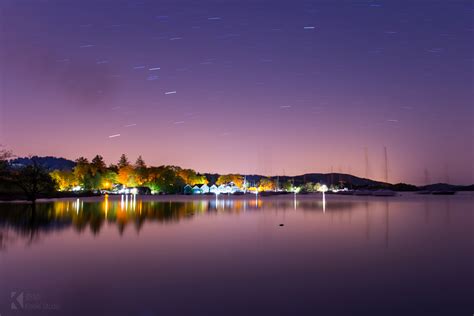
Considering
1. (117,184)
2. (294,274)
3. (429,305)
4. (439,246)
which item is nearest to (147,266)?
(294,274)

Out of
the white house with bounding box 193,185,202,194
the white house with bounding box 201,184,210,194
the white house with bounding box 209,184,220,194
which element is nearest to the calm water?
the white house with bounding box 193,185,202,194

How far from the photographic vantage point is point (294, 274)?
13141mm

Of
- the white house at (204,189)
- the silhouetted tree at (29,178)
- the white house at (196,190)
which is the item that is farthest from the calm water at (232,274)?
the white house at (204,189)

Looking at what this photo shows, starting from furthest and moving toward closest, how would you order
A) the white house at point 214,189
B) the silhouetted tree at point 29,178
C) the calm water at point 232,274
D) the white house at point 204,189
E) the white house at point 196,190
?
the white house at point 214,189
the white house at point 204,189
the white house at point 196,190
the silhouetted tree at point 29,178
the calm water at point 232,274

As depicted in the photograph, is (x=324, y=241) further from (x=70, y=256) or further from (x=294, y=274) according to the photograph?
(x=70, y=256)

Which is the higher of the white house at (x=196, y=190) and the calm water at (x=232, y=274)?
the white house at (x=196, y=190)

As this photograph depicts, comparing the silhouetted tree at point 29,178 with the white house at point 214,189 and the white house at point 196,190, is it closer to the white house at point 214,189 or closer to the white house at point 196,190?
the white house at point 196,190

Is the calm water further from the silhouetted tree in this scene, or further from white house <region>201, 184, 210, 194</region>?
white house <region>201, 184, 210, 194</region>

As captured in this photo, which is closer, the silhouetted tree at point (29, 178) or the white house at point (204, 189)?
the silhouetted tree at point (29, 178)

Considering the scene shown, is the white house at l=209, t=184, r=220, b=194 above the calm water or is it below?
above

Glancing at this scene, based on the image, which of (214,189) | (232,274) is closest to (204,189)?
(214,189)

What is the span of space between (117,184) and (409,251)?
151913 millimetres

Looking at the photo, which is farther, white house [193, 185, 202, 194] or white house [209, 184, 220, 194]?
white house [209, 184, 220, 194]

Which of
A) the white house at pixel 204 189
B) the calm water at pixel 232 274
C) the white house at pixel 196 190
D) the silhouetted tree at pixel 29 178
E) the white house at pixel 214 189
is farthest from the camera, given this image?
the white house at pixel 214 189
